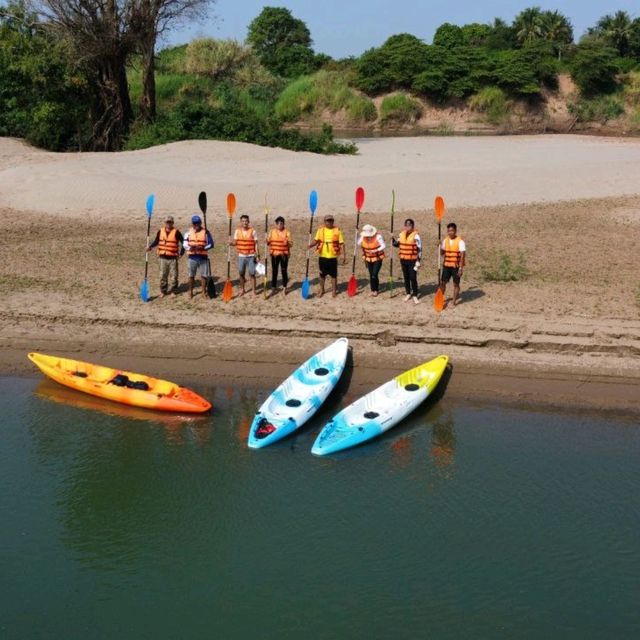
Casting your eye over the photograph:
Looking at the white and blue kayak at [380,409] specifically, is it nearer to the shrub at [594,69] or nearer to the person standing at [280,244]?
the person standing at [280,244]

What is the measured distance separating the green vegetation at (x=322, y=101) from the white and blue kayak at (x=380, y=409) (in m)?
35.7

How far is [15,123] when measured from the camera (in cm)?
3156

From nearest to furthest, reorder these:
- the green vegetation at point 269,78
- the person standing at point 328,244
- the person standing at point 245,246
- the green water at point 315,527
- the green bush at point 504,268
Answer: the green water at point 315,527 → the person standing at point 328,244 → the person standing at point 245,246 → the green bush at point 504,268 → the green vegetation at point 269,78

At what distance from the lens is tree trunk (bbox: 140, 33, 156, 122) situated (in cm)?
3082

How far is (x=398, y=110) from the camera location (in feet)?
159

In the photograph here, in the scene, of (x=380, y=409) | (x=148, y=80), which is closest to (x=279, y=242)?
(x=380, y=409)

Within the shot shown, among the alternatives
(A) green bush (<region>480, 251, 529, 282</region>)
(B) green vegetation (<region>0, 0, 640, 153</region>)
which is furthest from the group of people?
(B) green vegetation (<region>0, 0, 640, 153</region>)

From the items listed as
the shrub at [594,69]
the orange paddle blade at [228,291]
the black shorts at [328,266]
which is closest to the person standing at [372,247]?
the black shorts at [328,266]

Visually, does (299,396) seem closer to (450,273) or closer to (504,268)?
(450,273)

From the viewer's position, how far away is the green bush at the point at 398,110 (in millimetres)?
48438

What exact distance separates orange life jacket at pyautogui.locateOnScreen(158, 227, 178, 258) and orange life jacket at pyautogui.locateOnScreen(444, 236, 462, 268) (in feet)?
14.6

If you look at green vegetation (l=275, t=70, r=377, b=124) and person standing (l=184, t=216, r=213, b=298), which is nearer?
person standing (l=184, t=216, r=213, b=298)

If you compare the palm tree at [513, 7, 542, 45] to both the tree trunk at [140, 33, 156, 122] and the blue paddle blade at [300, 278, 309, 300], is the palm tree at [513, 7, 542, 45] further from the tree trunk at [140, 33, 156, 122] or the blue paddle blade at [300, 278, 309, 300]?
the blue paddle blade at [300, 278, 309, 300]

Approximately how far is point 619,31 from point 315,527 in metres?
53.7
